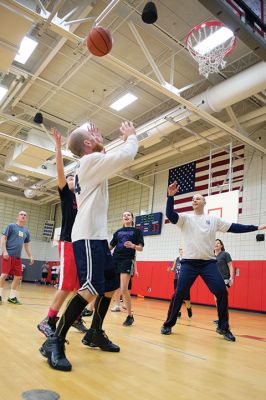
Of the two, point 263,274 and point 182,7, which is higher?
point 182,7

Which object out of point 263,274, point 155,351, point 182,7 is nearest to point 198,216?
point 155,351

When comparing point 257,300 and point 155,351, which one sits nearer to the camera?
point 155,351

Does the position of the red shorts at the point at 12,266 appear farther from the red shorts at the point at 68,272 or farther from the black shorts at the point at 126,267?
the red shorts at the point at 68,272

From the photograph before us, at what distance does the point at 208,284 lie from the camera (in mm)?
4414

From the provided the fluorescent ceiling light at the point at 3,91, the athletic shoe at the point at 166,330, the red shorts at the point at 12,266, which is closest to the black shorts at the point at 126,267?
the athletic shoe at the point at 166,330

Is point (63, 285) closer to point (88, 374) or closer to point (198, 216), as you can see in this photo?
point (88, 374)

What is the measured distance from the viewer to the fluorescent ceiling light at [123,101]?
35.7ft

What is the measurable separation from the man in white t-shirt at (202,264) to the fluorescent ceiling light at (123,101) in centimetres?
719

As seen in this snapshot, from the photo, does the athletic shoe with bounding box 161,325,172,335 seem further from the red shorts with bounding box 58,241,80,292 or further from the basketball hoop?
the basketball hoop

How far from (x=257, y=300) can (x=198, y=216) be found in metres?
7.48

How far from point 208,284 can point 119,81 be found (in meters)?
7.58

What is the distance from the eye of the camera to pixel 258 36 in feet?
8.32

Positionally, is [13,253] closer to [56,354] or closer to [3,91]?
[56,354]

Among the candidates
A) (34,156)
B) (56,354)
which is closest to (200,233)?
(56,354)
